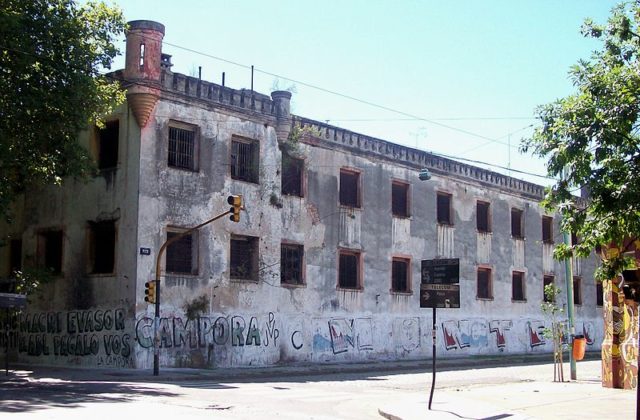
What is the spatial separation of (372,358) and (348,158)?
28.1ft

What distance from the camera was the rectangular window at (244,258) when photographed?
29.1 meters

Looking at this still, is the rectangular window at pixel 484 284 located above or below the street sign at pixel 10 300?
above

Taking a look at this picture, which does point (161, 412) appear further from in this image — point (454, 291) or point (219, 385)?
point (219, 385)

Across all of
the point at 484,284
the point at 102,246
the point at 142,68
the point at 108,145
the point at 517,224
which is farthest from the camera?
the point at 517,224

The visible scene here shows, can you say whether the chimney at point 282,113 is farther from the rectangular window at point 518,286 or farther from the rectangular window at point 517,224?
the rectangular window at point 518,286

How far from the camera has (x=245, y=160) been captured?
2994cm

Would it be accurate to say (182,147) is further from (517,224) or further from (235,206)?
(517,224)

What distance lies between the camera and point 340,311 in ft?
107

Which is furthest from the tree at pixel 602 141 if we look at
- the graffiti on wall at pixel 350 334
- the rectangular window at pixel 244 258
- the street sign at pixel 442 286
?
the graffiti on wall at pixel 350 334

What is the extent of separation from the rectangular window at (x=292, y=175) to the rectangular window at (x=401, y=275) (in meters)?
6.29

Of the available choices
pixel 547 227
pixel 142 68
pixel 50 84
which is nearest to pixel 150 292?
pixel 50 84

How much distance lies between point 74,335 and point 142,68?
31.3 feet

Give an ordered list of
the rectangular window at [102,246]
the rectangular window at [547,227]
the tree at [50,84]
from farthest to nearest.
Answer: the rectangular window at [547,227], the rectangular window at [102,246], the tree at [50,84]

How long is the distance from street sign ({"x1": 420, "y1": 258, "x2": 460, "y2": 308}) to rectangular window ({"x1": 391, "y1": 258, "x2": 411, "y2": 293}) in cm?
1928
